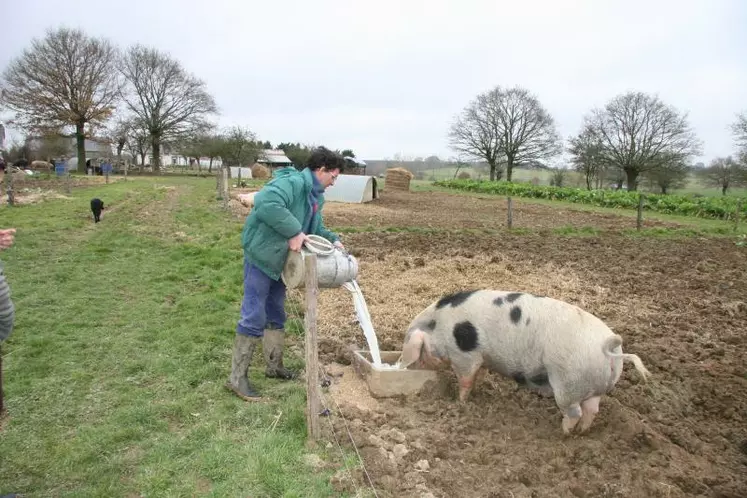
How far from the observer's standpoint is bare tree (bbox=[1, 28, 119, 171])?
45.3 m

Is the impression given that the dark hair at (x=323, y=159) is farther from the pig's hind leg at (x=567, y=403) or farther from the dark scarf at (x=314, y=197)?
the pig's hind leg at (x=567, y=403)

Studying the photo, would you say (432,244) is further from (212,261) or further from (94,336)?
(94,336)

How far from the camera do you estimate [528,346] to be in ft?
14.8

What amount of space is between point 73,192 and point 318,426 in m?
25.4

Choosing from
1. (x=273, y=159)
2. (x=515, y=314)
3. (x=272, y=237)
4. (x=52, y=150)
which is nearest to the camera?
(x=515, y=314)

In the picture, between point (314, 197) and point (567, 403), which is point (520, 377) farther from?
point (314, 197)

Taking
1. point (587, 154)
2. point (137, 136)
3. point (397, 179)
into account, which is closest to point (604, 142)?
point (587, 154)

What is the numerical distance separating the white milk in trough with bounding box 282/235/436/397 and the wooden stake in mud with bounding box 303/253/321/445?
0.40 metres

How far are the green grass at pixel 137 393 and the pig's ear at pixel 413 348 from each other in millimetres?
1001

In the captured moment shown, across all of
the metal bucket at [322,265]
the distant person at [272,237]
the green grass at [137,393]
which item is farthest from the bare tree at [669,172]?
the metal bucket at [322,265]

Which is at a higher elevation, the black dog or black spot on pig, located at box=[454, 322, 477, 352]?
the black dog

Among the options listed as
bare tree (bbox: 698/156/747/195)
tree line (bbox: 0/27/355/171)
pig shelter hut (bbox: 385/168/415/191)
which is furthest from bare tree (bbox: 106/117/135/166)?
bare tree (bbox: 698/156/747/195)

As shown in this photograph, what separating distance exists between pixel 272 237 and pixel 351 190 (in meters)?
22.3

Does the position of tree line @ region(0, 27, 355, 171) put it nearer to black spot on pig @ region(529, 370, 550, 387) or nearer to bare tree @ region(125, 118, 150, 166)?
bare tree @ region(125, 118, 150, 166)
